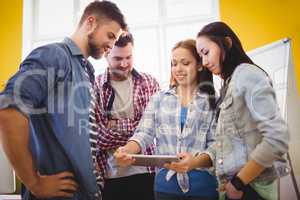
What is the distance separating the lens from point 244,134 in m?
1.10

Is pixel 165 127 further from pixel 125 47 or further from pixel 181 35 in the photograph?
pixel 181 35

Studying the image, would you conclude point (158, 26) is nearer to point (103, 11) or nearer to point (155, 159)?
point (103, 11)

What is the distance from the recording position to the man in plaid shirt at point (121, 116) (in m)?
1.50

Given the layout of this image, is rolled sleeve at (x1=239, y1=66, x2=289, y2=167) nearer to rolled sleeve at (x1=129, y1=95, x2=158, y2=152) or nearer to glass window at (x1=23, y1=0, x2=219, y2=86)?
rolled sleeve at (x1=129, y1=95, x2=158, y2=152)

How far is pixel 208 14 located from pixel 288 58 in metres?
1.01

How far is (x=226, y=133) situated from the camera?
3.71 feet

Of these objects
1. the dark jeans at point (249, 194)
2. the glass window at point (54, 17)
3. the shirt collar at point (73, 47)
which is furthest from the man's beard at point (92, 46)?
the glass window at point (54, 17)

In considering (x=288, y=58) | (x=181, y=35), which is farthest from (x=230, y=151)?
(x=181, y=35)

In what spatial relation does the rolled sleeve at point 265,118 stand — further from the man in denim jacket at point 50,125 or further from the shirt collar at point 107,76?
the shirt collar at point 107,76

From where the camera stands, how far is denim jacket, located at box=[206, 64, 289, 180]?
3.34 ft

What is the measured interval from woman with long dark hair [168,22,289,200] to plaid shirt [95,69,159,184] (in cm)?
38

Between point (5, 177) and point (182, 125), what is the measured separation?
1401 millimetres

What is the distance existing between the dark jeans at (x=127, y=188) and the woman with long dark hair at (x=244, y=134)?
1.16ft

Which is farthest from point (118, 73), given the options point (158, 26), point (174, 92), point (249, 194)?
point (158, 26)
